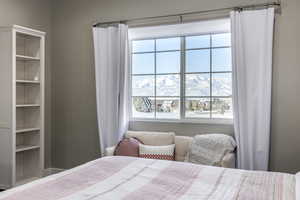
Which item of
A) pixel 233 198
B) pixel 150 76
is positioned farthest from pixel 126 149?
pixel 233 198

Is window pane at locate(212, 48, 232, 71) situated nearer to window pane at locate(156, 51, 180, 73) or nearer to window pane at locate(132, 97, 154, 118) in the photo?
window pane at locate(156, 51, 180, 73)

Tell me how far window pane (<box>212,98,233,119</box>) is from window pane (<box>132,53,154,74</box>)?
3.23 feet

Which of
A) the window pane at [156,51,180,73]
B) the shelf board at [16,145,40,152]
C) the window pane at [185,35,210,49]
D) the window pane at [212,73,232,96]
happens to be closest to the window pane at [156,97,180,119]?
the window pane at [156,51,180,73]

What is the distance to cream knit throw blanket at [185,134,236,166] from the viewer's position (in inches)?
126

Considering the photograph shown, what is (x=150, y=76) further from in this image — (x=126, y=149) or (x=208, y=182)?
(x=208, y=182)

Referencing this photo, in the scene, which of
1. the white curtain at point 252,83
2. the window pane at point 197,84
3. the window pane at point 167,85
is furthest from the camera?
the window pane at point 167,85

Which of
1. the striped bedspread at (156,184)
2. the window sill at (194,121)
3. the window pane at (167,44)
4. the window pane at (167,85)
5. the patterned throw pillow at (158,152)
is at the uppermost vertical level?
the window pane at (167,44)

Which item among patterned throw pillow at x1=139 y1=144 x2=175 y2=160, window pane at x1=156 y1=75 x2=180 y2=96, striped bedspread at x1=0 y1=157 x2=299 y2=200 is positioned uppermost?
window pane at x1=156 y1=75 x2=180 y2=96

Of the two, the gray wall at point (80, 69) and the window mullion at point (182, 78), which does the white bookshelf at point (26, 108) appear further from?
the window mullion at point (182, 78)

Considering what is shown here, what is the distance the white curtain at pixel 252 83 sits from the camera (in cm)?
316

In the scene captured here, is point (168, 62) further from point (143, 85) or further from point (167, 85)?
point (143, 85)

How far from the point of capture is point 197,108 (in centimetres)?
382

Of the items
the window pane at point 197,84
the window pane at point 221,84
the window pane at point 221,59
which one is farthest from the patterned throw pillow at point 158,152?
the window pane at point 221,59

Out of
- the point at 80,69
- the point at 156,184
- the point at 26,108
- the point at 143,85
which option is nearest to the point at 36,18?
the point at 80,69
